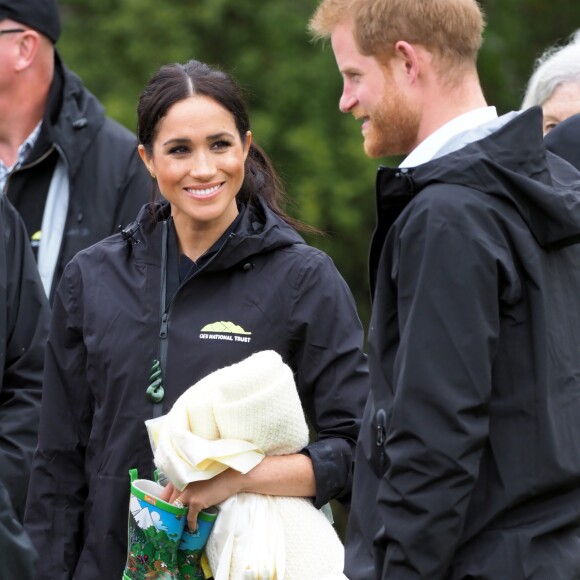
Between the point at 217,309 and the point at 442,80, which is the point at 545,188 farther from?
the point at 217,309

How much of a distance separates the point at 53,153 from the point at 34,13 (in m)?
0.63

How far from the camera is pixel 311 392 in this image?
407 centimetres

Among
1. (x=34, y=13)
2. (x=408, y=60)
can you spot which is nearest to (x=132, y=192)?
(x=34, y=13)

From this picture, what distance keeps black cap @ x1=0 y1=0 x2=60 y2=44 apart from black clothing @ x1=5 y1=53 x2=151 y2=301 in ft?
1.06

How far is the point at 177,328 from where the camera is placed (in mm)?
4012

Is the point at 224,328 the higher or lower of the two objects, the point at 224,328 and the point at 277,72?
the lower

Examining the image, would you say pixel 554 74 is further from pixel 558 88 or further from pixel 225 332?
pixel 225 332

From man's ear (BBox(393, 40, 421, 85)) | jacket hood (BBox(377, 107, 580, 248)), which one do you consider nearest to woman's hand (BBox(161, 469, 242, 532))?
jacket hood (BBox(377, 107, 580, 248))

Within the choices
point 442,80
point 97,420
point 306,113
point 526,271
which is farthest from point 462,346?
point 306,113

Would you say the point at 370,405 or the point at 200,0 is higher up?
the point at 200,0

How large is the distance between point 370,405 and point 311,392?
3.06 ft

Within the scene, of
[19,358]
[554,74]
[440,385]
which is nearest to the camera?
[440,385]

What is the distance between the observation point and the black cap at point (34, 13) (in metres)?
6.05

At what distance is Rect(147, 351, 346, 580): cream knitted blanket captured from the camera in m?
3.59
